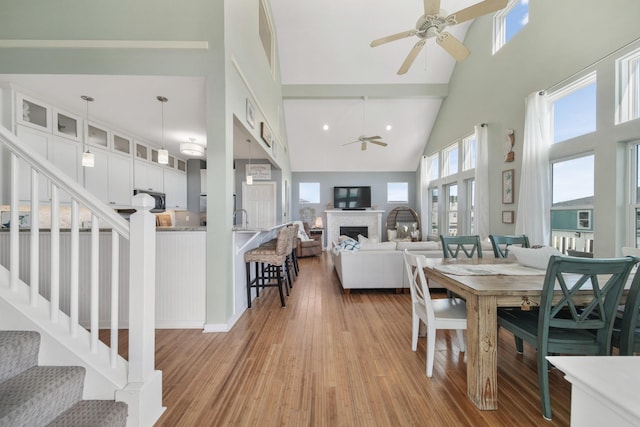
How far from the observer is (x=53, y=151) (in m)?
3.15

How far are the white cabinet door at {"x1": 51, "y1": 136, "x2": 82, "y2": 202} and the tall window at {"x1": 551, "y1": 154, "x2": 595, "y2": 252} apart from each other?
21.1 ft

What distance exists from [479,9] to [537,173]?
233cm

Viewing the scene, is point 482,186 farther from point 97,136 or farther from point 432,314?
point 97,136

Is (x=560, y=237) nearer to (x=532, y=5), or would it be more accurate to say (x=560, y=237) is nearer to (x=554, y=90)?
(x=554, y=90)

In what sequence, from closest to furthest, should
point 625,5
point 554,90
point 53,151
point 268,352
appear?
A: point 268,352, point 625,5, point 53,151, point 554,90

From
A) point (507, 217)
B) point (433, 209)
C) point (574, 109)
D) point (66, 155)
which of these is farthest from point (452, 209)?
point (66, 155)

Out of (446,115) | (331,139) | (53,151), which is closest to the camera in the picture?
(53,151)

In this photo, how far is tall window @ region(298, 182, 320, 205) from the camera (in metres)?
8.77

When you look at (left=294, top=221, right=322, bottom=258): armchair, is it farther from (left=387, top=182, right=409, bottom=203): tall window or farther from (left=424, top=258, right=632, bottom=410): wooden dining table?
(left=424, top=258, right=632, bottom=410): wooden dining table

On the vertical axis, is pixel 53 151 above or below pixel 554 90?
below

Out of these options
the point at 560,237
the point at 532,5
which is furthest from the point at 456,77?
the point at 560,237

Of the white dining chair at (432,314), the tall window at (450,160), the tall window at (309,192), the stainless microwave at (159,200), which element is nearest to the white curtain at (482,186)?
the tall window at (450,160)

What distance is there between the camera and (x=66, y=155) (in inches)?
130

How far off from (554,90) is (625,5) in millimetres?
948
